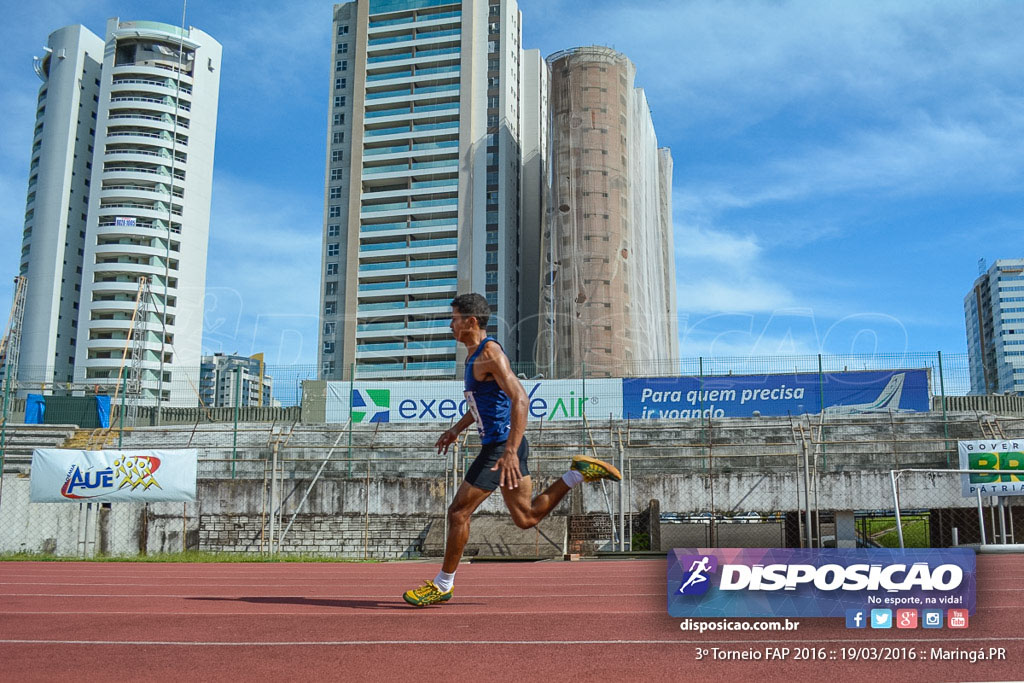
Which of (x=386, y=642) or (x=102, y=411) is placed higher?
(x=102, y=411)

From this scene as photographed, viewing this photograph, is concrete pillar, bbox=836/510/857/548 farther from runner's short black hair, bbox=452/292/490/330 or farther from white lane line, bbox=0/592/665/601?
runner's short black hair, bbox=452/292/490/330

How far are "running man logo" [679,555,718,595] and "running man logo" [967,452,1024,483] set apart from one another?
11.3 m

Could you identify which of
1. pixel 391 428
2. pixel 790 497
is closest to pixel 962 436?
pixel 790 497

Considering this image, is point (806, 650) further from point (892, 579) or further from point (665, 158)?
point (665, 158)

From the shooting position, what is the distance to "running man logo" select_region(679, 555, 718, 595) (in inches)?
174

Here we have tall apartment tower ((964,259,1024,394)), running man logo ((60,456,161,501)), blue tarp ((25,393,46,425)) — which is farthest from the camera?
tall apartment tower ((964,259,1024,394))

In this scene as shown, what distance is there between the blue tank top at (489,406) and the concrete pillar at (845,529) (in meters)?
12.9

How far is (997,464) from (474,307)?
39.4 feet

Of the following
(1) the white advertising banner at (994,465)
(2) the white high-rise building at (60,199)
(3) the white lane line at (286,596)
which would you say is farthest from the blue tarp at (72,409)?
(2) the white high-rise building at (60,199)

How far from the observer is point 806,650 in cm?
409

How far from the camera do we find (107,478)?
15.7 m

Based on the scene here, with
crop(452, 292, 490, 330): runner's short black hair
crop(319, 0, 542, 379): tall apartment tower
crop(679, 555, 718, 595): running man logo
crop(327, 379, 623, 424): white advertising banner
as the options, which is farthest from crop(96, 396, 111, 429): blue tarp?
crop(319, 0, 542, 379): tall apartment tower

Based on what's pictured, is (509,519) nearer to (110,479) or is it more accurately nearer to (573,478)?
(110,479)

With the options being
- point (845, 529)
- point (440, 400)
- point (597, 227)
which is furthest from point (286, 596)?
point (597, 227)
